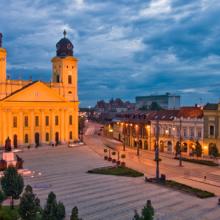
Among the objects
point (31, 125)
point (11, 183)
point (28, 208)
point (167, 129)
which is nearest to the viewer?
point (28, 208)

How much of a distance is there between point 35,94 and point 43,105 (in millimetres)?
3183

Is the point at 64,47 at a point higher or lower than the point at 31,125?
higher

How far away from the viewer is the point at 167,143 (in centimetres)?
6775

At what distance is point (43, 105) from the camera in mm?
77000

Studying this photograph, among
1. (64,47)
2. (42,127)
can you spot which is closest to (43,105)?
(42,127)

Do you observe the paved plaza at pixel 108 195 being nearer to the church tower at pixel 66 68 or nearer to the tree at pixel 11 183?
the tree at pixel 11 183

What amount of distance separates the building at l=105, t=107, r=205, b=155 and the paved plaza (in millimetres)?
17665

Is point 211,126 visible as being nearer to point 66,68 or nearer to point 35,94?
point 35,94

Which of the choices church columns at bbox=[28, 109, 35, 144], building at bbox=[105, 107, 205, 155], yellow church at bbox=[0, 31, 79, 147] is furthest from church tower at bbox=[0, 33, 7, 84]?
building at bbox=[105, 107, 205, 155]

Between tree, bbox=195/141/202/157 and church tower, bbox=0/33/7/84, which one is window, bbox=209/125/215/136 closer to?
tree, bbox=195/141/202/157

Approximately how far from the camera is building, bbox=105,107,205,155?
205 ft

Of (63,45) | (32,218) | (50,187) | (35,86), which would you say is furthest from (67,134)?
(32,218)

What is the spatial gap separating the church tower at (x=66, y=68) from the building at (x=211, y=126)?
116 feet

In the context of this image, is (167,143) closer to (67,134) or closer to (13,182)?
(67,134)
